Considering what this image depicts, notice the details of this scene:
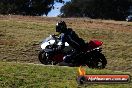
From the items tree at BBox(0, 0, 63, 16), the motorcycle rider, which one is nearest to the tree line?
tree at BBox(0, 0, 63, 16)

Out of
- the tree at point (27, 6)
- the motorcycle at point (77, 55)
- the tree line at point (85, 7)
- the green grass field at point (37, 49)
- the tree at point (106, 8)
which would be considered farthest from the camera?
the tree at point (106, 8)

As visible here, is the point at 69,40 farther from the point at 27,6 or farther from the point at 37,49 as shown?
the point at 27,6

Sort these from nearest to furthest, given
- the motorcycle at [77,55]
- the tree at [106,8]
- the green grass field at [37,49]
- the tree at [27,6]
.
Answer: the green grass field at [37,49], the motorcycle at [77,55], the tree at [27,6], the tree at [106,8]

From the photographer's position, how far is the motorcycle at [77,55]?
53.9ft

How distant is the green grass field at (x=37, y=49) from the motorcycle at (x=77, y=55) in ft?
1.79

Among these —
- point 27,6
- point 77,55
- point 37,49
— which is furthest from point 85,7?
point 77,55

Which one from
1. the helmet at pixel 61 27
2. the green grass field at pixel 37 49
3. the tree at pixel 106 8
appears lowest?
the tree at pixel 106 8

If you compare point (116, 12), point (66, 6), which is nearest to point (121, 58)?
point (116, 12)

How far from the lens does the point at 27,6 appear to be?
60.8m

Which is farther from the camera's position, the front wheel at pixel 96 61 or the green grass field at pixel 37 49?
the front wheel at pixel 96 61

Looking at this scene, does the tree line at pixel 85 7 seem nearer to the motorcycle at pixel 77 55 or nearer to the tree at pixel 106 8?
the tree at pixel 106 8

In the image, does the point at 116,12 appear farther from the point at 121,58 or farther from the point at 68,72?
the point at 68,72

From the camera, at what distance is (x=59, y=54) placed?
16.8 m

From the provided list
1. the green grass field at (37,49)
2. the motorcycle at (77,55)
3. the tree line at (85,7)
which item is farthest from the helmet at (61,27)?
the tree line at (85,7)
